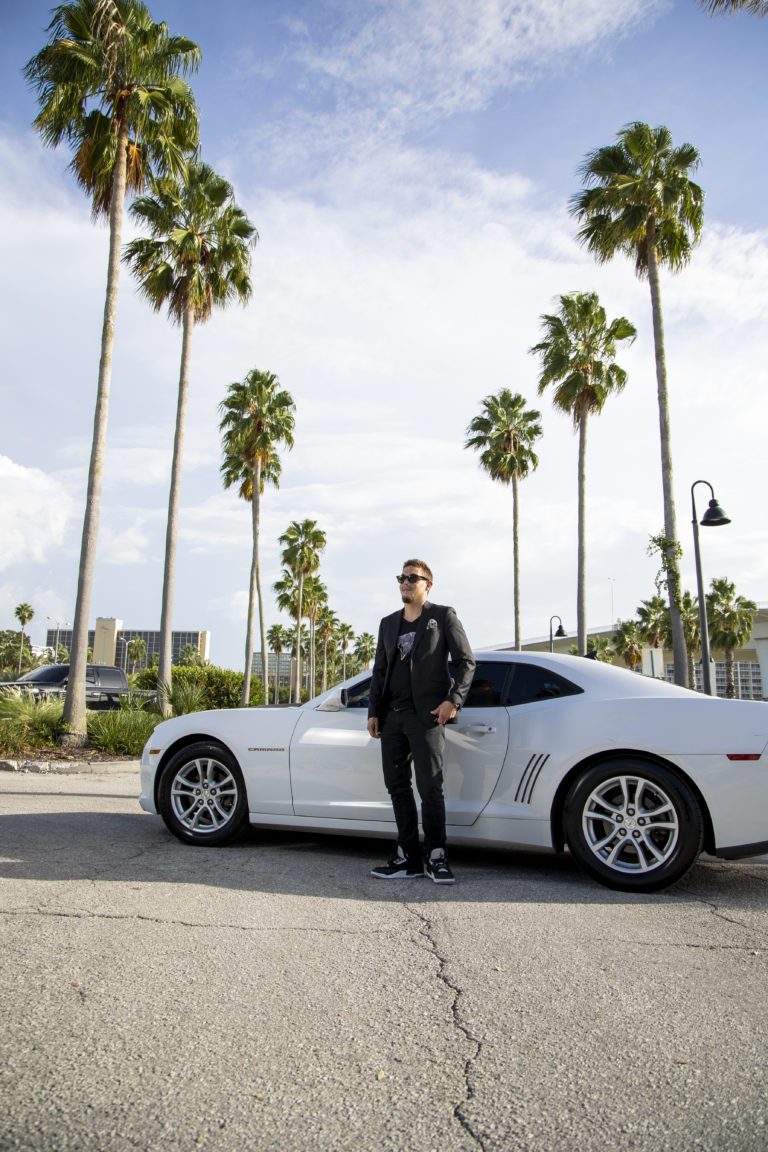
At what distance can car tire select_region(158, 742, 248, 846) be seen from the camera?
5.80 metres

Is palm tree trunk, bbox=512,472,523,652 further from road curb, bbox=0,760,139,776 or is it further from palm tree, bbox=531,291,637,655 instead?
road curb, bbox=0,760,139,776

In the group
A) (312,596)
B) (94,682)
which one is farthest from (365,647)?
(94,682)

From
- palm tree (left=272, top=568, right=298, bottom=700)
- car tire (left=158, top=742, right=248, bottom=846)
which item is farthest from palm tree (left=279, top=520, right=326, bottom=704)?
Result: car tire (left=158, top=742, right=248, bottom=846)

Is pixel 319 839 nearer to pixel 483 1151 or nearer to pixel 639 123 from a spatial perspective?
pixel 483 1151

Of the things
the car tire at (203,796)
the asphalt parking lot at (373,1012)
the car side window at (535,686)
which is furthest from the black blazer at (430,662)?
the car tire at (203,796)

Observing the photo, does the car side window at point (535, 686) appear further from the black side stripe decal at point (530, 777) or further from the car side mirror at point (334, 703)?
the car side mirror at point (334, 703)

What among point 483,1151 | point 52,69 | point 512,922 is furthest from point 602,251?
point 483,1151

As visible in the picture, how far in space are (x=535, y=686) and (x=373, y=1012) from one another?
2.75 m

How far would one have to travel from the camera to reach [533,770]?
5.00m

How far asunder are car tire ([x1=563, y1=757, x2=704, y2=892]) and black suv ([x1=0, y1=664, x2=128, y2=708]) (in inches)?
628

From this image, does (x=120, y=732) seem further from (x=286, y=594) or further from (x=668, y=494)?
(x=286, y=594)

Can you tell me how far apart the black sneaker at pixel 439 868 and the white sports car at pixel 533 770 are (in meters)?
0.29

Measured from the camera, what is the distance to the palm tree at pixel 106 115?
1395 centimetres

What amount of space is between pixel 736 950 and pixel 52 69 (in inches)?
652
